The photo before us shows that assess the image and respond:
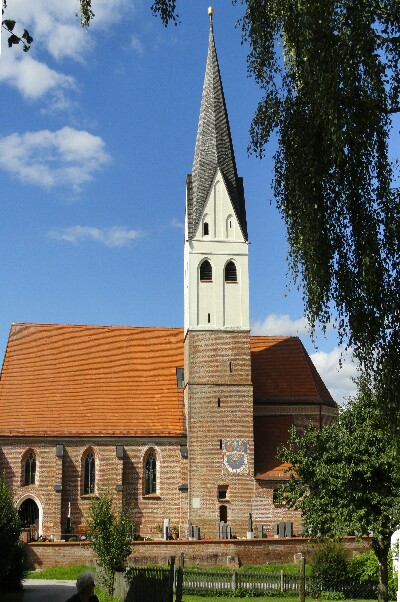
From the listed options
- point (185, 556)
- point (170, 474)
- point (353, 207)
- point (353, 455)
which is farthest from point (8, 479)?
point (353, 207)

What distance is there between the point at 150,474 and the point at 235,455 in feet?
15.8

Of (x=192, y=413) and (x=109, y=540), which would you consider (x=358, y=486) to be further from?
(x=192, y=413)

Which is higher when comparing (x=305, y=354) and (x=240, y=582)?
(x=305, y=354)

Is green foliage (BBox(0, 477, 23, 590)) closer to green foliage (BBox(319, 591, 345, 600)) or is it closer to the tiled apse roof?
green foliage (BBox(319, 591, 345, 600))

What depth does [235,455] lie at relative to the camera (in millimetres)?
39625

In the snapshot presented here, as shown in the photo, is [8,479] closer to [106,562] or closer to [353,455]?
[106,562]

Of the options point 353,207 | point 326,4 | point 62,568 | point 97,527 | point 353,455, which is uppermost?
point 326,4

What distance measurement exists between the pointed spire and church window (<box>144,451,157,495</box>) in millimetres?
11521

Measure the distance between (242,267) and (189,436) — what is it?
8.94 metres

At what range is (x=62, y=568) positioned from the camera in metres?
32.8

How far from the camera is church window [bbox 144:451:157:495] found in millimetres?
41312

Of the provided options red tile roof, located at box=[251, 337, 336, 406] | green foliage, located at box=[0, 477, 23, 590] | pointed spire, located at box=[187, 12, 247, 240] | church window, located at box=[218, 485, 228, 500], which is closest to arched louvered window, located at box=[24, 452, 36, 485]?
church window, located at box=[218, 485, 228, 500]

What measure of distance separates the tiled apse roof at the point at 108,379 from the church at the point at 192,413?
0.08 m

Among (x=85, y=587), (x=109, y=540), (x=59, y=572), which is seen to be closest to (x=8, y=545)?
(x=109, y=540)
